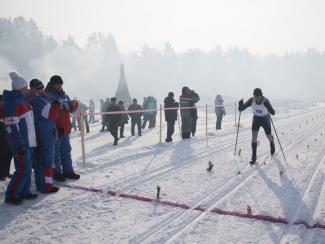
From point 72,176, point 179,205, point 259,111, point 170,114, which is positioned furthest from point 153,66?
point 179,205

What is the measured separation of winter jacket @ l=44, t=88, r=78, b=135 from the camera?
6.22 metres

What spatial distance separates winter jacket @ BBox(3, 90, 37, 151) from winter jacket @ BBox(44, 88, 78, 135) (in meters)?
0.79

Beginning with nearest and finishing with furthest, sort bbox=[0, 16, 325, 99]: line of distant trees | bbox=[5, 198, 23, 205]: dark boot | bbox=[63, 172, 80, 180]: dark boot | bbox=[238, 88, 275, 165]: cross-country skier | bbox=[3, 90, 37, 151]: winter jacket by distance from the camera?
bbox=[3, 90, 37, 151]: winter jacket < bbox=[5, 198, 23, 205]: dark boot < bbox=[63, 172, 80, 180]: dark boot < bbox=[238, 88, 275, 165]: cross-country skier < bbox=[0, 16, 325, 99]: line of distant trees

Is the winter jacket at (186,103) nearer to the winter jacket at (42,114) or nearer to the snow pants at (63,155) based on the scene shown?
the snow pants at (63,155)

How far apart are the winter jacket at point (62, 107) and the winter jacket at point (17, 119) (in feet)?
2.58

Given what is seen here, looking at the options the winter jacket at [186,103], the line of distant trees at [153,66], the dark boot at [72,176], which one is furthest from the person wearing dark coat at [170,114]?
the line of distant trees at [153,66]

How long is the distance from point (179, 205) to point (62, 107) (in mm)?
2802

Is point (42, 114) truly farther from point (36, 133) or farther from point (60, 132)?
point (60, 132)

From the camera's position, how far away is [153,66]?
3878 inches

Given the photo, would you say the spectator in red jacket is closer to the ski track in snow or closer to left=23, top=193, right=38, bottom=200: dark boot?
left=23, top=193, right=38, bottom=200: dark boot

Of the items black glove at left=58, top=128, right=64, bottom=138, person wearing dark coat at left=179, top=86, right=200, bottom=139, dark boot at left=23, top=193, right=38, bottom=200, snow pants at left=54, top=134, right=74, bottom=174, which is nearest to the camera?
dark boot at left=23, top=193, right=38, bottom=200

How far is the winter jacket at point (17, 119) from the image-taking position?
Answer: 5.19 meters

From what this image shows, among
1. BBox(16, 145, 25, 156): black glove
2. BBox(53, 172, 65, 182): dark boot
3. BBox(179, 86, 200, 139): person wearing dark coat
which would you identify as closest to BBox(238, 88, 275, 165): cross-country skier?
BBox(179, 86, 200, 139): person wearing dark coat

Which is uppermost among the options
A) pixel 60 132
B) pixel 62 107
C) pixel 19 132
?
pixel 62 107
